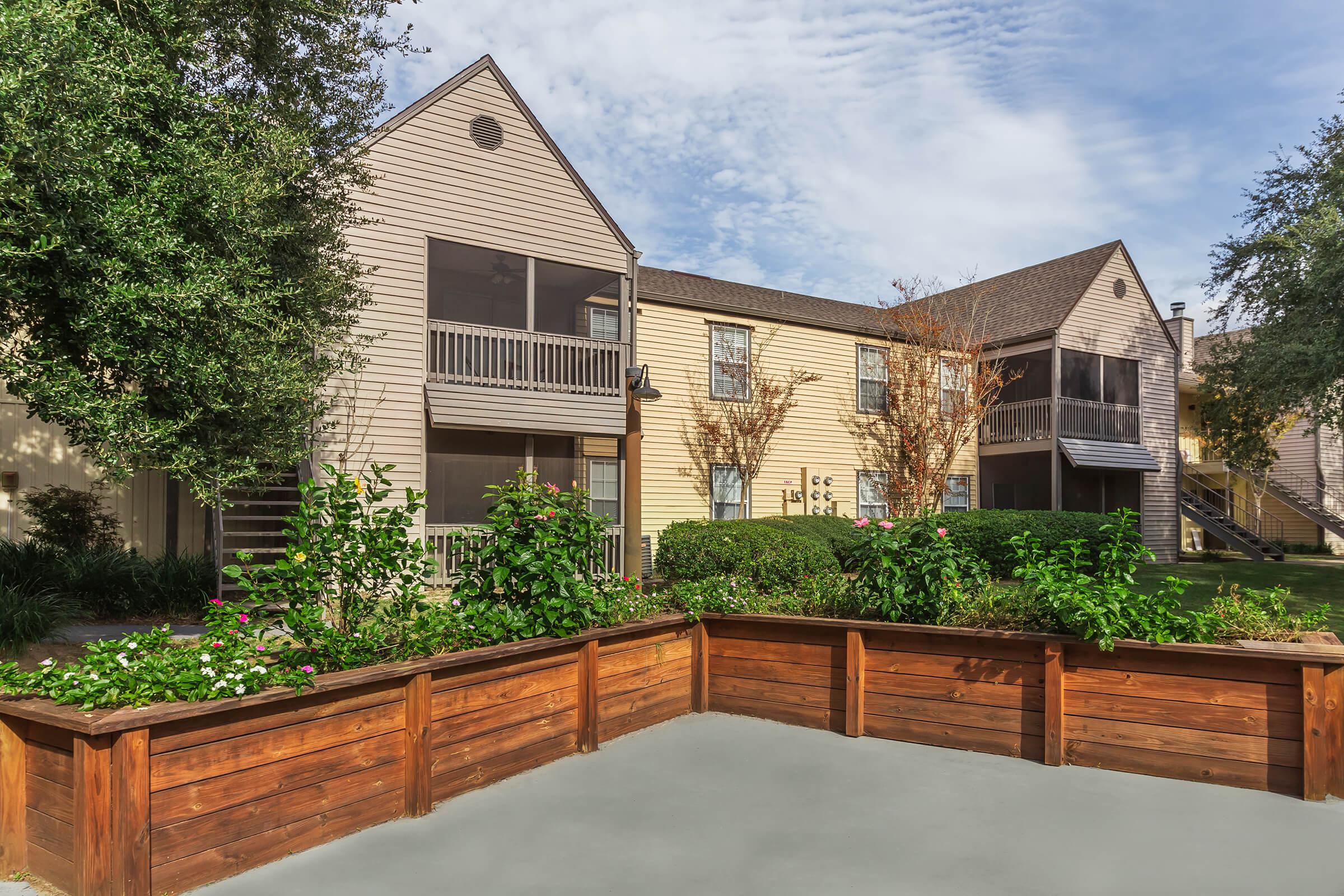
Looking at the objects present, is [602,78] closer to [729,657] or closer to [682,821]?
[729,657]

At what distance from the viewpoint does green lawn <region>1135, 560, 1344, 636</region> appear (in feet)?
42.3

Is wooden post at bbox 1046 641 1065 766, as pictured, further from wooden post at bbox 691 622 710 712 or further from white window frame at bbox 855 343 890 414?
white window frame at bbox 855 343 890 414

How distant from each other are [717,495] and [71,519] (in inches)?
426

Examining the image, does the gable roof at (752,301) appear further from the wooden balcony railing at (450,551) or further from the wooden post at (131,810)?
the wooden post at (131,810)

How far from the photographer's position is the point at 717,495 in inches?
672

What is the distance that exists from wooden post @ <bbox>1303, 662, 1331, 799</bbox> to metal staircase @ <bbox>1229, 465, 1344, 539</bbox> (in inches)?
871

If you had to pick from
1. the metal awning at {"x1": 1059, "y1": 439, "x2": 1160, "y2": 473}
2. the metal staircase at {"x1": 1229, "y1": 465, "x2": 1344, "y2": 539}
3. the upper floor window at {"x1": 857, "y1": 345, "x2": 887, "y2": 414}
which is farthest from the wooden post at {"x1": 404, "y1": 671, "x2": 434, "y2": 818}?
the metal staircase at {"x1": 1229, "y1": 465, "x2": 1344, "y2": 539}

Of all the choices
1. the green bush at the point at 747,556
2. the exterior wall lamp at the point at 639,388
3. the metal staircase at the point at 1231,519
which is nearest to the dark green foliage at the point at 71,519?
the exterior wall lamp at the point at 639,388

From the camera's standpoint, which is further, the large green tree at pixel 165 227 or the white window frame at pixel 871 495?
the white window frame at pixel 871 495

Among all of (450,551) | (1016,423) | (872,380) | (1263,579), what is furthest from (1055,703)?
(1016,423)

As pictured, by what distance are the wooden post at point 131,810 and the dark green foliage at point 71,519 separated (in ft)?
32.3

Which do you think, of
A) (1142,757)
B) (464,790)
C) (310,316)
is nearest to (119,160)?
(310,316)

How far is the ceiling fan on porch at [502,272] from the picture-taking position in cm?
1455

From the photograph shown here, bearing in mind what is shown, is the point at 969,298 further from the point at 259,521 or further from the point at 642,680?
the point at 642,680
